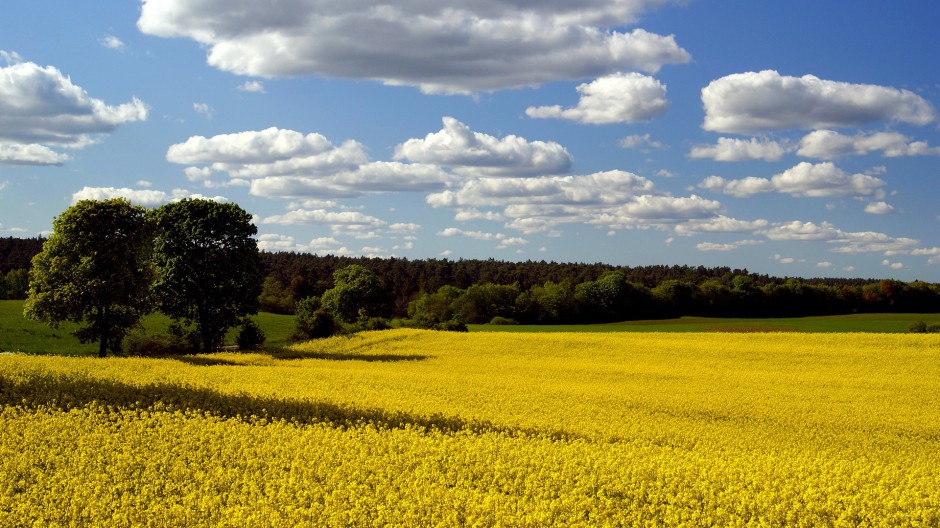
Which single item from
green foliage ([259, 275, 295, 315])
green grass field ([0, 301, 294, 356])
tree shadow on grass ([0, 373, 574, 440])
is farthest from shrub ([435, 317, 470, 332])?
green foliage ([259, 275, 295, 315])

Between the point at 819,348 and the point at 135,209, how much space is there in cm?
4389

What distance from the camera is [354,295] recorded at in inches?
3529

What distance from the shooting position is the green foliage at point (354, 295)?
293 ft

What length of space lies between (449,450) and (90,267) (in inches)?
1395

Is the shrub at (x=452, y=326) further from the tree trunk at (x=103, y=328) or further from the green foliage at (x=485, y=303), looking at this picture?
the green foliage at (x=485, y=303)

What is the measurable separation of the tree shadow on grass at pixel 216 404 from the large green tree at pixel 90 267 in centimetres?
2328

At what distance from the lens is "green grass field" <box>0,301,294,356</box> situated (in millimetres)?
48531

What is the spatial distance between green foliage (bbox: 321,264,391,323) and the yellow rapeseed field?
56500 millimetres

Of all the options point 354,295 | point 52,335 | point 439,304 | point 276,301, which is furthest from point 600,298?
point 52,335

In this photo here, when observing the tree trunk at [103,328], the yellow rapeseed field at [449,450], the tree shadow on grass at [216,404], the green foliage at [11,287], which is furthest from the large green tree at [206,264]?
the green foliage at [11,287]

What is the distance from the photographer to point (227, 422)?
51.9ft

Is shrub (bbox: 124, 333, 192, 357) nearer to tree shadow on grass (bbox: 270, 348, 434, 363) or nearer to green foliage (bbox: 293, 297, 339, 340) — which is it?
tree shadow on grass (bbox: 270, 348, 434, 363)

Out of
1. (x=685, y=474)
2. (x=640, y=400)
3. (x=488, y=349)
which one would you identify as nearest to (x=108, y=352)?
(x=488, y=349)

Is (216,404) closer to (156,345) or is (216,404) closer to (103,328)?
(103,328)
